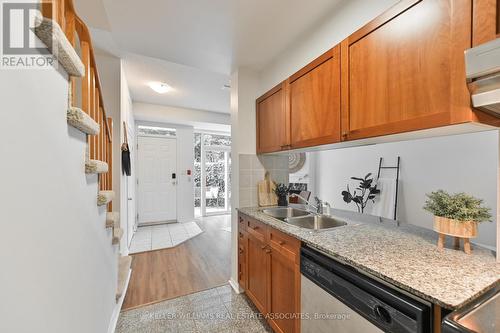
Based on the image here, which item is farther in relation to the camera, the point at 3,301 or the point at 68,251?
the point at 68,251

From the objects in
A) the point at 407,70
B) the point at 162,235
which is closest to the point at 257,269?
the point at 407,70

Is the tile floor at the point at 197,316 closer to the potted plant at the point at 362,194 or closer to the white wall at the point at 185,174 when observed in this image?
the potted plant at the point at 362,194

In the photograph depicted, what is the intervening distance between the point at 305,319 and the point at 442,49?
5.02 feet

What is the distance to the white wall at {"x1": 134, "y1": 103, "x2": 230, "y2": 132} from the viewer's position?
4.08 m

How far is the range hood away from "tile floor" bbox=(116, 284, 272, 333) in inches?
76.7

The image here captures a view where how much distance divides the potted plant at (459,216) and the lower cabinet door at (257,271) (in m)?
1.10

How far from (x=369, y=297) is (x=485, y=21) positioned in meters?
1.15

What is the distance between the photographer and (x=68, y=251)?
2.85ft

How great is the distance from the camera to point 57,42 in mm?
771

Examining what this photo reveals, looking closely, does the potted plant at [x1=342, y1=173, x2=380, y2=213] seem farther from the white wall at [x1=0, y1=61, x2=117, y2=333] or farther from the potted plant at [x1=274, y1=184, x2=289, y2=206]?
the white wall at [x1=0, y1=61, x2=117, y2=333]

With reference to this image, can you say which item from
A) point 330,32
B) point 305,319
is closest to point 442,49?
point 330,32

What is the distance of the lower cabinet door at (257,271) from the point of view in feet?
5.49

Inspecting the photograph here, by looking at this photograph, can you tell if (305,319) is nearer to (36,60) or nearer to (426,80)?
(426,80)

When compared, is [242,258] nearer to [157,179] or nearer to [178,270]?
[178,270]
